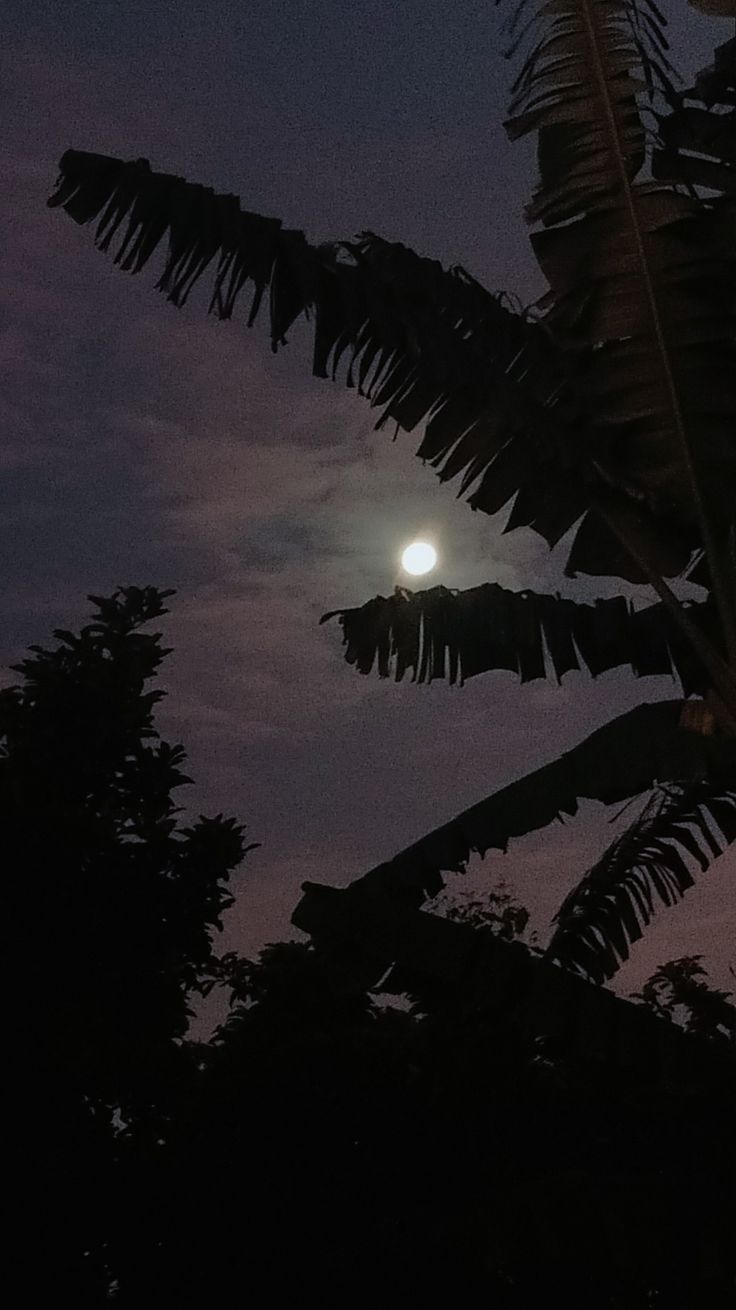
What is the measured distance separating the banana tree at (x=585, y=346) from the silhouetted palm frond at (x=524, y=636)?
15 mm

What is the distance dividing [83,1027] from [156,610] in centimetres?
292

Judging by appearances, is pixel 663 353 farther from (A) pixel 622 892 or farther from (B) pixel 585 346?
(A) pixel 622 892

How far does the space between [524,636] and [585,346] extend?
49.0 inches

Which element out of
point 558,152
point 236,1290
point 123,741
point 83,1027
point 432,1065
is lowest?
point 236,1290

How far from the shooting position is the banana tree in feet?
15.8

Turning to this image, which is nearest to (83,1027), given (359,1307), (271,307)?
(359,1307)

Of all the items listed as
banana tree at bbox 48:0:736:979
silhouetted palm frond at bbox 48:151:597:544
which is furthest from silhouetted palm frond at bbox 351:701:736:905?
silhouetted palm frond at bbox 48:151:597:544

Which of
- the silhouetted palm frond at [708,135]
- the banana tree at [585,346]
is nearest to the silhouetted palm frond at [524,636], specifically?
the banana tree at [585,346]

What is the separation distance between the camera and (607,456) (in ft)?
17.3

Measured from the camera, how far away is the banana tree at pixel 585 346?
4828 millimetres

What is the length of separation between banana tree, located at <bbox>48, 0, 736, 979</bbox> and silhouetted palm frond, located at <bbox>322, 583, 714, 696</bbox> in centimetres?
2

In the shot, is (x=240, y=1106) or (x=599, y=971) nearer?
(x=599, y=971)

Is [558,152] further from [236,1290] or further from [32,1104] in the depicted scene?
[236,1290]

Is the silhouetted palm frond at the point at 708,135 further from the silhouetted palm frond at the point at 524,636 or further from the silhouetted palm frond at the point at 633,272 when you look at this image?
the silhouetted palm frond at the point at 524,636
